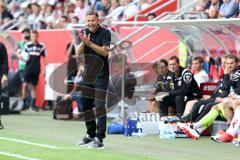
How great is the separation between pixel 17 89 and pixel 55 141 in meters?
9.82

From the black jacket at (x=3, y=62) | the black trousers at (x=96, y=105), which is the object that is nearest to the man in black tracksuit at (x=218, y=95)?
the black trousers at (x=96, y=105)

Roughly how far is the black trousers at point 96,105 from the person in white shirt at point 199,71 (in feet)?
15.1

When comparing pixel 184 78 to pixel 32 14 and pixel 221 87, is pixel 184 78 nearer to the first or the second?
pixel 221 87

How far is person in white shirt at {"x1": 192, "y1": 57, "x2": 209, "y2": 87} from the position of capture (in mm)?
17797

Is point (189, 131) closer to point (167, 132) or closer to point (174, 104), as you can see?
point (167, 132)

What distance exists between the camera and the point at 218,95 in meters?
16.1

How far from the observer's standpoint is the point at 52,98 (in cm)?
2372

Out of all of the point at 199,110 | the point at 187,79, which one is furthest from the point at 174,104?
the point at 199,110

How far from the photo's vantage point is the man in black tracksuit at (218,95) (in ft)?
51.3

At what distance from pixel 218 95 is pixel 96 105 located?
3482 millimetres

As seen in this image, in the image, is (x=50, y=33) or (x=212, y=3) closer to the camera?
(x=212, y=3)

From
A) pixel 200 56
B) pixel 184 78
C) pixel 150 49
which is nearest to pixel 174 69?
pixel 184 78

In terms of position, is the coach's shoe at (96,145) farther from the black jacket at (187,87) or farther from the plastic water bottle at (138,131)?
the black jacket at (187,87)

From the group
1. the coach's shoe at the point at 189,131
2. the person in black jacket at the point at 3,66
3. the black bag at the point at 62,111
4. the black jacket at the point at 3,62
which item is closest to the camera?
the coach's shoe at the point at 189,131
